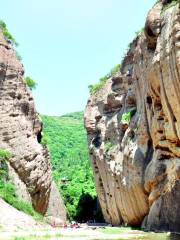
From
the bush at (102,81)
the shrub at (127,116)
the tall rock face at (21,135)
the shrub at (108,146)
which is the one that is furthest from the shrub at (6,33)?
the shrub at (108,146)

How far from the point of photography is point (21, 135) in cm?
3344

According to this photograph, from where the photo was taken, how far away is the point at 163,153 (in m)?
25.0

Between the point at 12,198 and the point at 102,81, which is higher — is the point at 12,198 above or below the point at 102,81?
below

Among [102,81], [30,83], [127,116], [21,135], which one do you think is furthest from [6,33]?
[127,116]

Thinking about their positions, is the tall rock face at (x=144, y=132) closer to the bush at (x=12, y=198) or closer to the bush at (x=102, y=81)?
the bush at (x=102, y=81)

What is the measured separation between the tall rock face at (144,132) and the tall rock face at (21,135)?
20.4ft

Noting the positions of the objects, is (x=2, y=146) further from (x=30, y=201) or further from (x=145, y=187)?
(x=145, y=187)

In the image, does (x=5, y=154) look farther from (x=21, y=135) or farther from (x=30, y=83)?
(x=30, y=83)

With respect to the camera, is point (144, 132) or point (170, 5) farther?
point (144, 132)

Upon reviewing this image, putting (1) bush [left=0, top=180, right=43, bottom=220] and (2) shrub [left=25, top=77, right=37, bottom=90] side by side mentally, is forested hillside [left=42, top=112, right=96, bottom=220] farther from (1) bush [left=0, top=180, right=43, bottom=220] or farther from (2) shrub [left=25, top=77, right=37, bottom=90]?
(1) bush [left=0, top=180, right=43, bottom=220]

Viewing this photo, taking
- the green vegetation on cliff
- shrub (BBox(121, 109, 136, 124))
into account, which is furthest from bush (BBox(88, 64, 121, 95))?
the green vegetation on cliff

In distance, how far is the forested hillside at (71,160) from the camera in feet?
173

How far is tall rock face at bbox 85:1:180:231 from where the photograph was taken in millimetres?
20016

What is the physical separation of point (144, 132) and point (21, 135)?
10.7m
